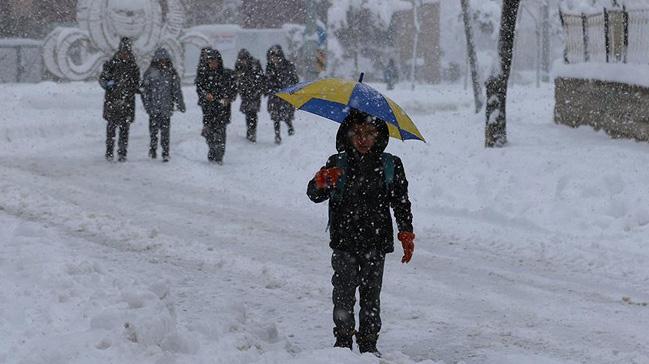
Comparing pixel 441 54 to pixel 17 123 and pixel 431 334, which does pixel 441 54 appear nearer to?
pixel 17 123

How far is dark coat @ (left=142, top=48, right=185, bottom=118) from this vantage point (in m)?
14.5

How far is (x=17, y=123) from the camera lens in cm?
1967

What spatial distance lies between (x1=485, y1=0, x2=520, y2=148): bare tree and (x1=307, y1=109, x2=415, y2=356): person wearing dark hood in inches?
359

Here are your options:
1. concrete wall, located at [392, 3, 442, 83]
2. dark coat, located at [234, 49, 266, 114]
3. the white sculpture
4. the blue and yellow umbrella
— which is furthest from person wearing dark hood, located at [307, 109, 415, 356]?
concrete wall, located at [392, 3, 442, 83]

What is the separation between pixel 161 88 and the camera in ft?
47.6

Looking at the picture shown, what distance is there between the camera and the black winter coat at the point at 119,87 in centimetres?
1441

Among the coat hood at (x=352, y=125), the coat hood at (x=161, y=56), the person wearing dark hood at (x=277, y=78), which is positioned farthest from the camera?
the person wearing dark hood at (x=277, y=78)

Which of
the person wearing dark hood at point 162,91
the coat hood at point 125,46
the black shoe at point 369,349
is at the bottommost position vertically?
the black shoe at point 369,349

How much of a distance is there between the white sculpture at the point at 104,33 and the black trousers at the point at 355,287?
79.5 feet

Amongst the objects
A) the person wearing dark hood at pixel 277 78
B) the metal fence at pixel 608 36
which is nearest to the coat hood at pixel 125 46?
the person wearing dark hood at pixel 277 78

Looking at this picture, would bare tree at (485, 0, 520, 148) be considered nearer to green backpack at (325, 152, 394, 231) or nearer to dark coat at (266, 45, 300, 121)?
dark coat at (266, 45, 300, 121)

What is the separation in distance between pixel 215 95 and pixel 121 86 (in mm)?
1524

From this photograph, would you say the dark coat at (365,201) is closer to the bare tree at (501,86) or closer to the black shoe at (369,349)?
the black shoe at (369,349)

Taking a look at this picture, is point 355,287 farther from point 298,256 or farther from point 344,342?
point 298,256
